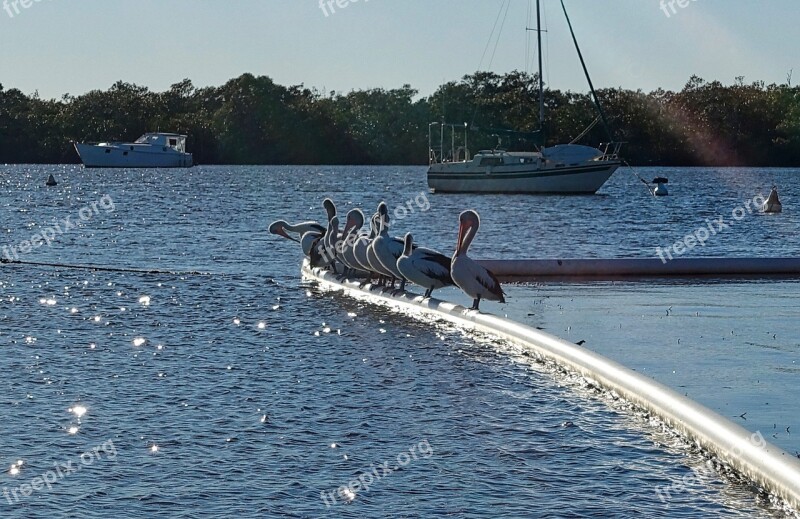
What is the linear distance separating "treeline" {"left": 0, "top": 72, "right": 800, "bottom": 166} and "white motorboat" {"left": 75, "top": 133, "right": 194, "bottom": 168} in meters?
29.3

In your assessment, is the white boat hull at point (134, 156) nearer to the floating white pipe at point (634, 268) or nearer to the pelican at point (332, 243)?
the pelican at point (332, 243)

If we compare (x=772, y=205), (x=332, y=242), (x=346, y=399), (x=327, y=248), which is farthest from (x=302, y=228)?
(x=772, y=205)

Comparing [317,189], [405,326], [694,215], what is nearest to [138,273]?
[405,326]

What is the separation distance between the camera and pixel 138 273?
1070 inches

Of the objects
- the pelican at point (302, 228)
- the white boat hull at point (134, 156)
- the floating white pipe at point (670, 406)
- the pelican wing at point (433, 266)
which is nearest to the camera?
the floating white pipe at point (670, 406)

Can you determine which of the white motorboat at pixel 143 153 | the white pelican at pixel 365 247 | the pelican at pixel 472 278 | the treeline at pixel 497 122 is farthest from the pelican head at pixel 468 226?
the white motorboat at pixel 143 153

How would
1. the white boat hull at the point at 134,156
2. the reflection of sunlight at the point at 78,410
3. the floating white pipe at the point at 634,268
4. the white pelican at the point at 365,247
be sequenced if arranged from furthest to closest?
the white boat hull at the point at 134,156 → the floating white pipe at the point at 634,268 → the white pelican at the point at 365,247 → the reflection of sunlight at the point at 78,410

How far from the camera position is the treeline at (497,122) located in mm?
161750

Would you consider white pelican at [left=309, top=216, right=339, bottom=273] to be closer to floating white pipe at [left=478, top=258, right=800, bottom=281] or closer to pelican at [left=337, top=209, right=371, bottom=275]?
pelican at [left=337, top=209, right=371, bottom=275]

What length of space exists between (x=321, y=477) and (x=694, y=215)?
56731mm

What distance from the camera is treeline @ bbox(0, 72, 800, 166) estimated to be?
162m

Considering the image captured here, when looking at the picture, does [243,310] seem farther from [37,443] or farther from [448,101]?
[448,101]

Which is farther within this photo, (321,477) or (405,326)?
(405,326)

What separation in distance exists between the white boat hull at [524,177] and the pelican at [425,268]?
60.2 m
